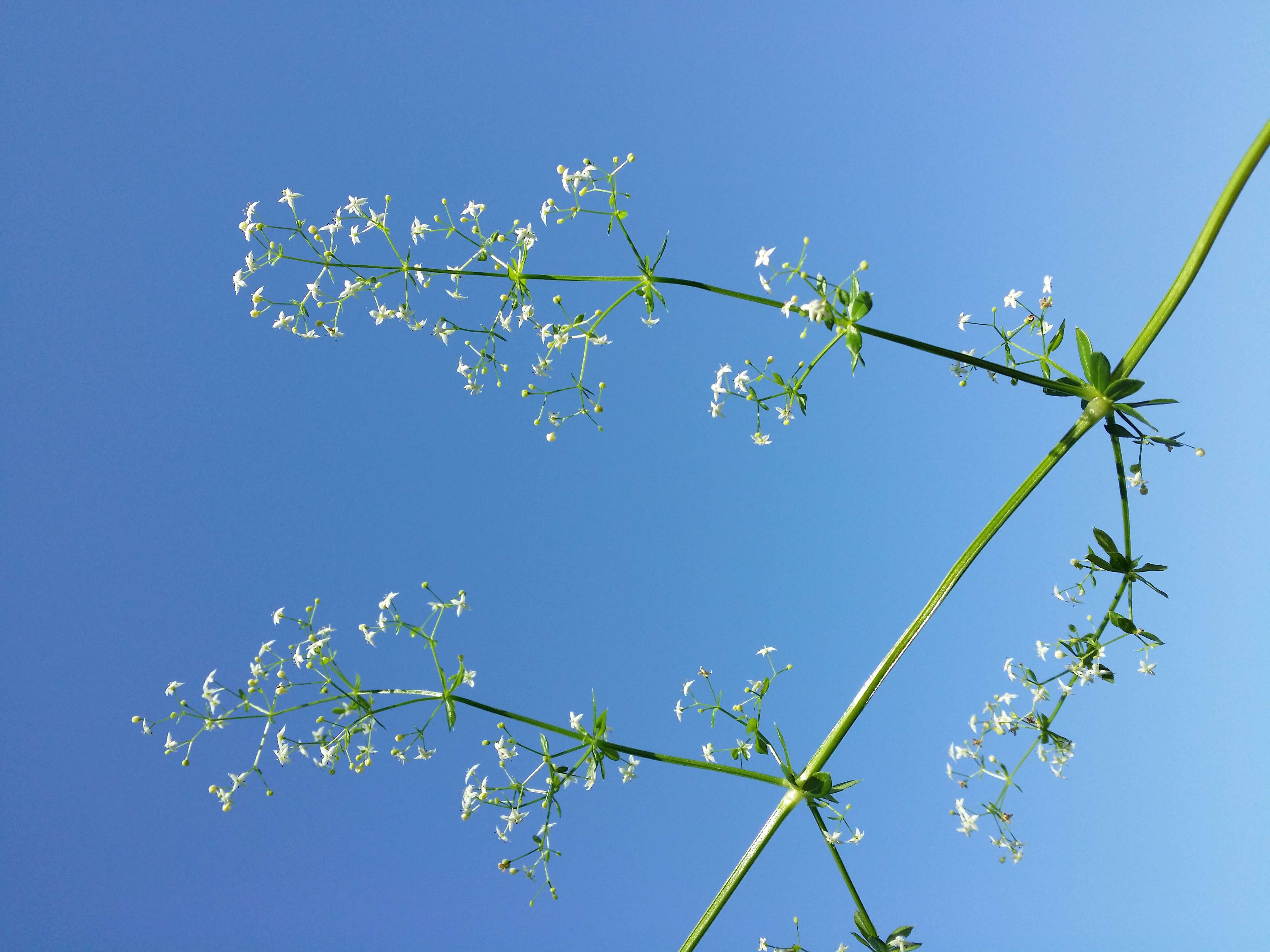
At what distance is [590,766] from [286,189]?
2.29 metres

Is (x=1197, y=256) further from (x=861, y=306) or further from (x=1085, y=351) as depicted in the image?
(x=861, y=306)

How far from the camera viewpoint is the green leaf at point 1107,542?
2.50 metres

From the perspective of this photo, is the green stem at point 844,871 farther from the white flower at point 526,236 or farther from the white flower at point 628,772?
the white flower at point 526,236

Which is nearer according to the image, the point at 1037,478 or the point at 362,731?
the point at 1037,478

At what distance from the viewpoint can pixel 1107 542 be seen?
8.21ft

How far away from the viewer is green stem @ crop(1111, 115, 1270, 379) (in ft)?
6.16

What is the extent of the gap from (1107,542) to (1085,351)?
2.24 feet

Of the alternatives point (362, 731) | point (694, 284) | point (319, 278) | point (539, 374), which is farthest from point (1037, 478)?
point (319, 278)

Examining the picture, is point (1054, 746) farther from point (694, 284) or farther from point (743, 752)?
point (694, 284)

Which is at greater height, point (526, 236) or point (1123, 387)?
point (526, 236)

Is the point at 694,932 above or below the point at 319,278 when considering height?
below

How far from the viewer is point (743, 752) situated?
2.57 meters

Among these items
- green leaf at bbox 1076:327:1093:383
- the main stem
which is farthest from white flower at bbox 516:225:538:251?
green leaf at bbox 1076:327:1093:383

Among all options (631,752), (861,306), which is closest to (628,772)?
(631,752)
